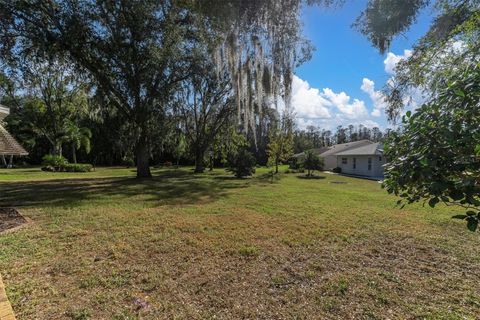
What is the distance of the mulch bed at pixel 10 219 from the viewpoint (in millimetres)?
5277

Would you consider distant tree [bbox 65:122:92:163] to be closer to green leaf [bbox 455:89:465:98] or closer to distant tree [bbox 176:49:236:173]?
distant tree [bbox 176:49:236:173]

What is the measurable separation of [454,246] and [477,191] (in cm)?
437

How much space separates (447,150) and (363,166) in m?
26.1

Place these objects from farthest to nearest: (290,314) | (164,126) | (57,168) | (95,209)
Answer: (57,168), (164,126), (95,209), (290,314)

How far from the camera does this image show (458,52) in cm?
393

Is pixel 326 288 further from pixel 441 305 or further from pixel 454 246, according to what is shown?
pixel 454 246

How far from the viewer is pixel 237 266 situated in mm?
3691

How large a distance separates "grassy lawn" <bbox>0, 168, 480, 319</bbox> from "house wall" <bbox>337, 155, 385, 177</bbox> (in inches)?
→ 710

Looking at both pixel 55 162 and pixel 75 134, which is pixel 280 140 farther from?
pixel 75 134

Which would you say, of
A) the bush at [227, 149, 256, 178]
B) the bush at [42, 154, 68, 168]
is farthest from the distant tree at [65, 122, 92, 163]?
the bush at [227, 149, 256, 178]

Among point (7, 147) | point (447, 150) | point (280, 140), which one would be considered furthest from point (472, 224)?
point (280, 140)

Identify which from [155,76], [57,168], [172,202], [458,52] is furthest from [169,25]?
[57,168]

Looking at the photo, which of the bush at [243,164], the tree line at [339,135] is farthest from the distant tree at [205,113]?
the tree line at [339,135]

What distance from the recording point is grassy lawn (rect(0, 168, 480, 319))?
105 inches
